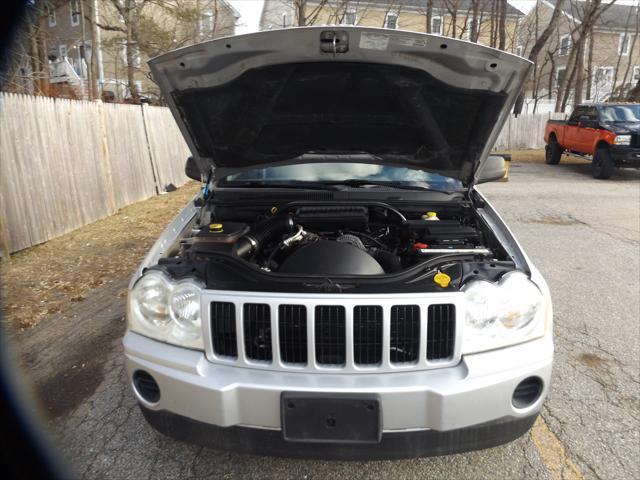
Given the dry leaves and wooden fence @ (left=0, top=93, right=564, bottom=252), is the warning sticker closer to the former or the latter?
the dry leaves

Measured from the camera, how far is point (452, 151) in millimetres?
3080

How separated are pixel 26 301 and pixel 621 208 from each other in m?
10.00

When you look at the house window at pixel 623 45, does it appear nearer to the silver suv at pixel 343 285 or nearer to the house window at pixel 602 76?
the house window at pixel 602 76

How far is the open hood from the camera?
2.27 meters

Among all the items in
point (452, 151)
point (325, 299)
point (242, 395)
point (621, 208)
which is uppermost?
point (452, 151)

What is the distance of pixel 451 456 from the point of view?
2.31 metres

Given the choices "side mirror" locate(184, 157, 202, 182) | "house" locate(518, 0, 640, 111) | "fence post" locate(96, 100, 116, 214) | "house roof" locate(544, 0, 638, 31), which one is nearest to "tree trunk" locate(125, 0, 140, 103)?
"fence post" locate(96, 100, 116, 214)

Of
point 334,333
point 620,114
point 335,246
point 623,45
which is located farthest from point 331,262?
point 623,45

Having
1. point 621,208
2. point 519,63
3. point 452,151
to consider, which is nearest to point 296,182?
point 452,151

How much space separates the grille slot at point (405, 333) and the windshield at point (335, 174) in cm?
170

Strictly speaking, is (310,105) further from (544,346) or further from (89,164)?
(89,164)

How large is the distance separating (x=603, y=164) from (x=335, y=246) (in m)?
12.7

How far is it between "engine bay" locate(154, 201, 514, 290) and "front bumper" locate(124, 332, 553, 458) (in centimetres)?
38

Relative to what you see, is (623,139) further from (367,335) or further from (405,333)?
(367,335)
